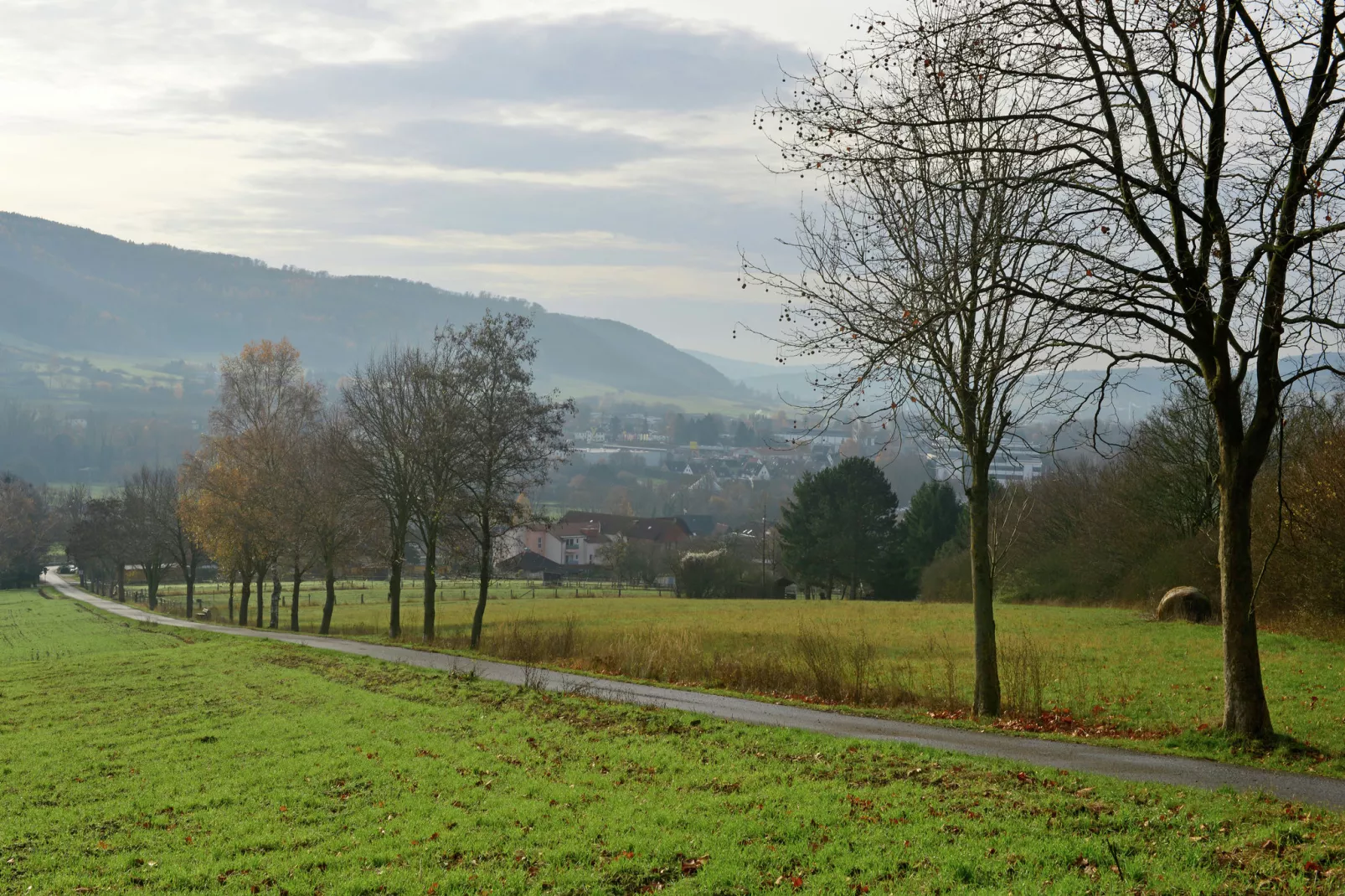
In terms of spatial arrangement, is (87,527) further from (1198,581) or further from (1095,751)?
(1095,751)

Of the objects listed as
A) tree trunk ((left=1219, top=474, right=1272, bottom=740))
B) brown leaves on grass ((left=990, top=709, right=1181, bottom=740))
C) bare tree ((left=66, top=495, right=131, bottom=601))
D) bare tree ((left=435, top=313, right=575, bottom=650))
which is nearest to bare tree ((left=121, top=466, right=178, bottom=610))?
bare tree ((left=66, top=495, right=131, bottom=601))

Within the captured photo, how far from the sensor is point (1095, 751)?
39.6 feet

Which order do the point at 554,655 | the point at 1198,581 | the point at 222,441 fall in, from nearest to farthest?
the point at 554,655 → the point at 1198,581 → the point at 222,441

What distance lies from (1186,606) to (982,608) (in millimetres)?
21652

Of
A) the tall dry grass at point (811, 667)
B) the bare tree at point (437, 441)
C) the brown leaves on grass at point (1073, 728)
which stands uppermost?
the bare tree at point (437, 441)

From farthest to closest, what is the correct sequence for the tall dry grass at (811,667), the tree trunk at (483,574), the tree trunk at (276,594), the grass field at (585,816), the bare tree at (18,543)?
the bare tree at (18,543) → the tree trunk at (276,594) → the tree trunk at (483,574) → the tall dry grass at (811,667) → the grass field at (585,816)

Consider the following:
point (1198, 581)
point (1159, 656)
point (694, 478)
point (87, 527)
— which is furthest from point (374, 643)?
point (694, 478)

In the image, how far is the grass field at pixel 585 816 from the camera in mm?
7613

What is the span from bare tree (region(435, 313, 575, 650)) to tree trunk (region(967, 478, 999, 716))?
20068 mm

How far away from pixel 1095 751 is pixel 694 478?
187692 millimetres

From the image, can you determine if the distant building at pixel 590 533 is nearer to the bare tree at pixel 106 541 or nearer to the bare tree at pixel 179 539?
the bare tree at pixel 106 541

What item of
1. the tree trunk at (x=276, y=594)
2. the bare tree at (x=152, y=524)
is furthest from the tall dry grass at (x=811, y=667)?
the bare tree at (x=152, y=524)

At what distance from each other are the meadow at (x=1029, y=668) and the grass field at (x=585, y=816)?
12.8 ft

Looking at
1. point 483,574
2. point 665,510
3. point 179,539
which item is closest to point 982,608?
point 483,574
